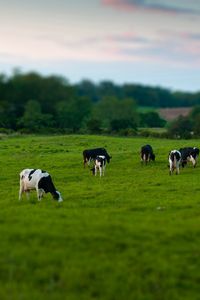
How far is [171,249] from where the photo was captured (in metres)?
14.8

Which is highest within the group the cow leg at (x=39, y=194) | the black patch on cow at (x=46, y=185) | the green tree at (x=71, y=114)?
the green tree at (x=71, y=114)

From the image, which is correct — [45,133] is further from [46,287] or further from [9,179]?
[46,287]

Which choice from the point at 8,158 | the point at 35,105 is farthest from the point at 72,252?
the point at 35,105

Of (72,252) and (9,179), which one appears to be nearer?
(72,252)

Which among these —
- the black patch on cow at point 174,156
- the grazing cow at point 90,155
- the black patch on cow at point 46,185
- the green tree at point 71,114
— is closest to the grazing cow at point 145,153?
the grazing cow at point 90,155

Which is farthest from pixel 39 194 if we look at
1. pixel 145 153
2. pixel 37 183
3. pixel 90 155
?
pixel 145 153

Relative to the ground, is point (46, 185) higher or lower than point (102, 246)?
higher

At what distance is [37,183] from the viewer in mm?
24375

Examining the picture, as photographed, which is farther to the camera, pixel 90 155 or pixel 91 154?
pixel 91 154

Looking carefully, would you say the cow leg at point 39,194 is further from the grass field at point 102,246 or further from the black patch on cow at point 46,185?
the grass field at point 102,246

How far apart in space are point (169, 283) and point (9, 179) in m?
21.4

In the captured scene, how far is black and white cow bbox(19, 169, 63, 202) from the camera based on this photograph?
2416cm

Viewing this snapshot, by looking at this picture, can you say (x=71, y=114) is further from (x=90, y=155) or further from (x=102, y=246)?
(x=102, y=246)

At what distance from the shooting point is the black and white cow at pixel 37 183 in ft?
79.3
